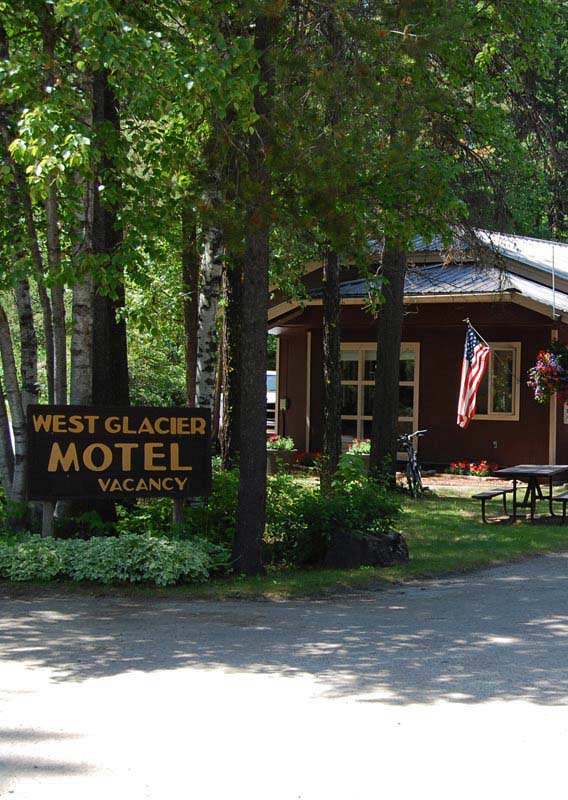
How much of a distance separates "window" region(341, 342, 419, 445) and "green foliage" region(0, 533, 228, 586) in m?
14.2

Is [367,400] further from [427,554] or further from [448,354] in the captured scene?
[427,554]

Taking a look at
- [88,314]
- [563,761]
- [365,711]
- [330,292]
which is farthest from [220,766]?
[330,292]

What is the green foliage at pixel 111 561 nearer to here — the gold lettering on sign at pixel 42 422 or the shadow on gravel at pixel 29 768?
the gold lettering on sign at pixel 42 422

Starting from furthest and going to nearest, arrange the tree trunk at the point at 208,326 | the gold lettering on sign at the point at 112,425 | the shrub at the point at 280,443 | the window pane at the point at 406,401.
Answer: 1. the shrub at the point at 280,443
2. the window pane at the point at 406,401
3. the tree trunk at the point at 208,326
4. the gold lettering on sign at the point at 112,425

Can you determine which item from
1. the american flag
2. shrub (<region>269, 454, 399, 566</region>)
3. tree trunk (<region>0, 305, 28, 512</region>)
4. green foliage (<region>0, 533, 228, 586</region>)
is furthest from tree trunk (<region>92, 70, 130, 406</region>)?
the american flag

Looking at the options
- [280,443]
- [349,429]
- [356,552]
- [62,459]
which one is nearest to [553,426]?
[349,429]

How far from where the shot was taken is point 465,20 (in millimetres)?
11812

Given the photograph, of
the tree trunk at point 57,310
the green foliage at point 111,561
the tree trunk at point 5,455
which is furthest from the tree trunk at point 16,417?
the green foliage at point 111,561

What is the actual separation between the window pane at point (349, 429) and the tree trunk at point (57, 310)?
1336 cm

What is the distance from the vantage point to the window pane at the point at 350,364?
2519cm

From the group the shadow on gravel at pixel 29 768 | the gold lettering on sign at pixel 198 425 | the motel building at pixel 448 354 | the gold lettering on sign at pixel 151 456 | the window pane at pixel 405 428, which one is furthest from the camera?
the window pane at pixel 405 428

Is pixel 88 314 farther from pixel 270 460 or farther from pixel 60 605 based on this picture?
pixel 270 460

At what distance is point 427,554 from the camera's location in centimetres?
1291

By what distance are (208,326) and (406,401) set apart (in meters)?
12.3
